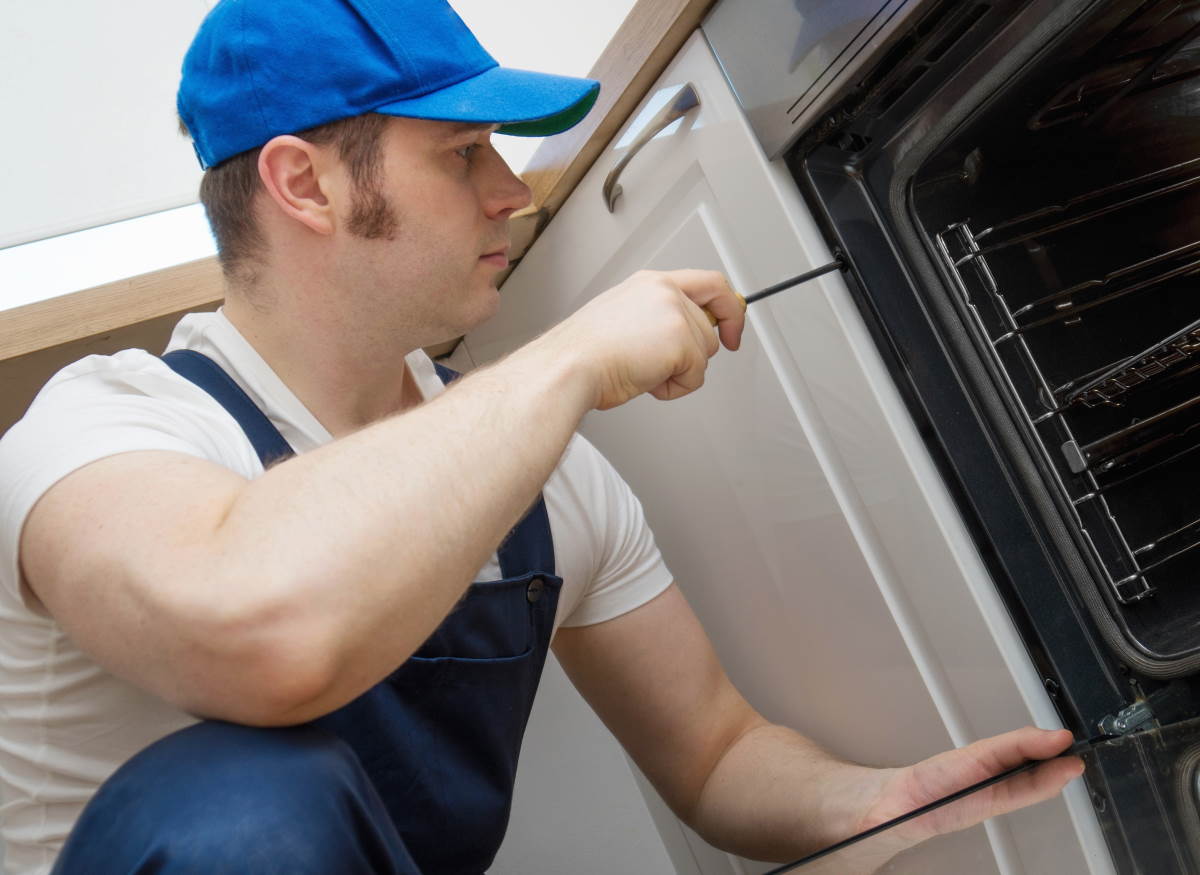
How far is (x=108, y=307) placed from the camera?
128 cm

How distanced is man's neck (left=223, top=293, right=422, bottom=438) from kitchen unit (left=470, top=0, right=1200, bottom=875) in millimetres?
358

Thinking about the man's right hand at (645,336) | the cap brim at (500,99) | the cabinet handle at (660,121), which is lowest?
the man's right hand at (645,336)

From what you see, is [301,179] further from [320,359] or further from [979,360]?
[979,360]

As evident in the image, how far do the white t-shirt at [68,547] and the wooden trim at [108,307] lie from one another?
31 centimetres

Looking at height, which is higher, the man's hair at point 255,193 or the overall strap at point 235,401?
the man's hair at point 255,193

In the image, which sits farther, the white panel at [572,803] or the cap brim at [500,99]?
the white panel at [572,803]

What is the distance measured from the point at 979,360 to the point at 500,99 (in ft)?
1.59

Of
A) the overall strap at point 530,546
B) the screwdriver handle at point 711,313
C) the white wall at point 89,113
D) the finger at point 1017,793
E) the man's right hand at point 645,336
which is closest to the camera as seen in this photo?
the finger at point 1017,793

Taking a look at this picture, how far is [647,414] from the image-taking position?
129 centimetres

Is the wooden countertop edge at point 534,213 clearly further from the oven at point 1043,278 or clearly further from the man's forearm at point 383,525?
the man's forearm at point 383,525

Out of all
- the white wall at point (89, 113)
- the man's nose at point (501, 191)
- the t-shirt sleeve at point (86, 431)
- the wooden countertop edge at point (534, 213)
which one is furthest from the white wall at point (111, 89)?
the t-shirt sleeve at point (86, 431)

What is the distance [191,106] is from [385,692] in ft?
1.98

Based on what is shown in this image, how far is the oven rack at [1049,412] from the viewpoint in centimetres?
83

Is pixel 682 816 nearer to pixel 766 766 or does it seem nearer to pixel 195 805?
pixel 766 766
